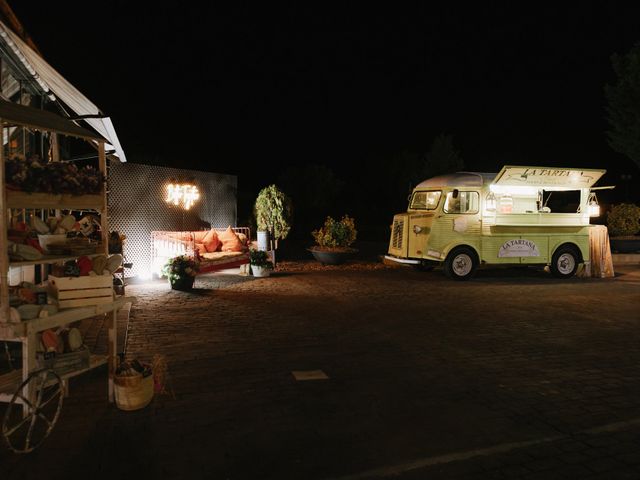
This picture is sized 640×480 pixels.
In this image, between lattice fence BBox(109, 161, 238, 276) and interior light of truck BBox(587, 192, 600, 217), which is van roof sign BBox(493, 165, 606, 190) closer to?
interior light of truck BBox(587, 192, 600, 217)

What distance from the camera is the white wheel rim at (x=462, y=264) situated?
1349cm

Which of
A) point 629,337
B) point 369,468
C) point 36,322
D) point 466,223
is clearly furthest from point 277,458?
point 466,223

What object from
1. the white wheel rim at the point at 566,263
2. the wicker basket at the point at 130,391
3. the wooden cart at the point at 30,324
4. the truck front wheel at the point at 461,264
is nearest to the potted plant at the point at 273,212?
the truck front wheel at the point at 461,264

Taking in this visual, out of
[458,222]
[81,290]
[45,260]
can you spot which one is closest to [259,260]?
[458,222]

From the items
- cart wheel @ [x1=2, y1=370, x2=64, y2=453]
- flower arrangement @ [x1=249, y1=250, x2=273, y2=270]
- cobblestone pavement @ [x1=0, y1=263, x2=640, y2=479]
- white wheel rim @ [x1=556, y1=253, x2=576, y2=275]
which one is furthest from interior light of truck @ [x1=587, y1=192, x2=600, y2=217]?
cart wheel @ [x1=2, y1=370, x2=64, y2=453]

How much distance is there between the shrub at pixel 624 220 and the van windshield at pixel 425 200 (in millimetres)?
9242

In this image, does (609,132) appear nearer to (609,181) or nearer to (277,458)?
(609,181)

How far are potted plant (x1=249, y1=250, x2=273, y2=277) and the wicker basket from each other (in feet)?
28.9

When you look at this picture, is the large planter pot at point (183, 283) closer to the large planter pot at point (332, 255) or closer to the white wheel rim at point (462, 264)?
the large planter pot at point (332, 255)

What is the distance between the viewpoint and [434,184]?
14.1 m

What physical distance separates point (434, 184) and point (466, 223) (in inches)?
53.7

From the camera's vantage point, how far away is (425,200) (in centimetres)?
1427

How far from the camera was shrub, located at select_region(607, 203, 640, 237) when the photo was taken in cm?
1931

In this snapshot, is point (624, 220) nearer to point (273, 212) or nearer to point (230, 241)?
point (273, 212)
